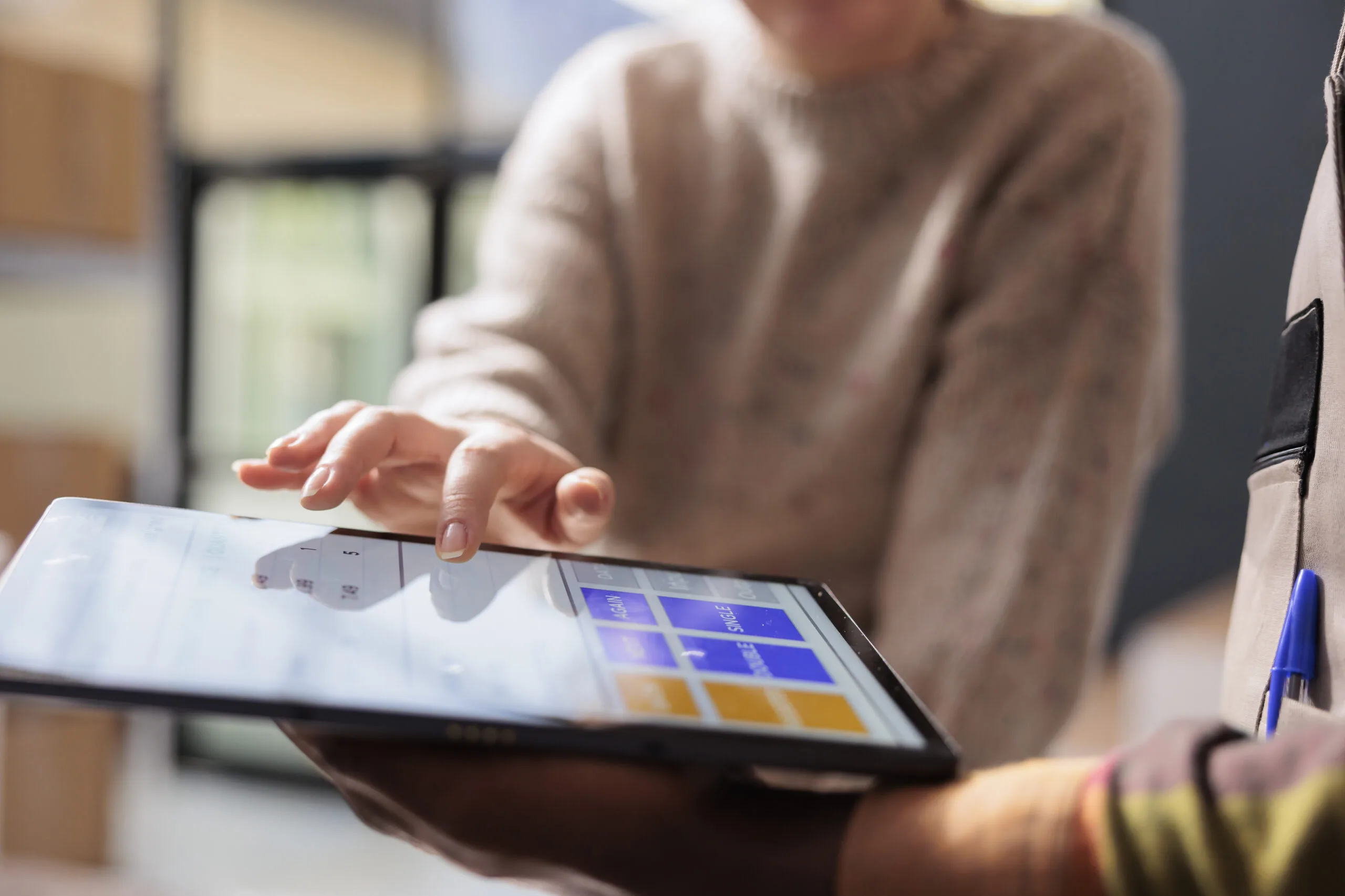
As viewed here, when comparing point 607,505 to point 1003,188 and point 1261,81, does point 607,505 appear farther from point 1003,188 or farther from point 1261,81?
point 1261,81

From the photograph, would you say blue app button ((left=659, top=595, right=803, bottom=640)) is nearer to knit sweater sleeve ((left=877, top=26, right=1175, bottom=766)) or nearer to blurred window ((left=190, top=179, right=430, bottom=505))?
knit sweater sleeve ((left=877, top=26, right=1175, bottom=766))

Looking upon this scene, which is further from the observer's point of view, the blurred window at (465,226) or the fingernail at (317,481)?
the blurred window at (465,226)

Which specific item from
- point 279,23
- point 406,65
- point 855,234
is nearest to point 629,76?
point 855,234

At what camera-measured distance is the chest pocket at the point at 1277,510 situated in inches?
15.1

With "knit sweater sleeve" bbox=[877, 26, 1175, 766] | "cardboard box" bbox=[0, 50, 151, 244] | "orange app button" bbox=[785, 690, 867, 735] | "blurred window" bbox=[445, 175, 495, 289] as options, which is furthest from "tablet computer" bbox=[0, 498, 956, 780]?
"blurred window" bbox=[445, 175, 495, 289]

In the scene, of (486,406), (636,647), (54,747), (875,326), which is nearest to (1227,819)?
(636,647)

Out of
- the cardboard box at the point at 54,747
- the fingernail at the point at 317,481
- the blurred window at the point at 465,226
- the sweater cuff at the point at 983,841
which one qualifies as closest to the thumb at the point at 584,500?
the fingernail at the point at 317,481

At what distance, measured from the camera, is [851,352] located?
0.79 m

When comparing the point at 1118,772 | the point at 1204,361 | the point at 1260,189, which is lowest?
the point at 1204,361

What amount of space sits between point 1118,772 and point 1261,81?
9.72ft

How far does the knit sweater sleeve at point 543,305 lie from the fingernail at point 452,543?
183 mm

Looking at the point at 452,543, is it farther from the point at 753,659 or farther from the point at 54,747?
the point at 54,747

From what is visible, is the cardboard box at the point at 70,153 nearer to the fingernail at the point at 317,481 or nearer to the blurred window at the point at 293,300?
the blurred window at the point at 293,300

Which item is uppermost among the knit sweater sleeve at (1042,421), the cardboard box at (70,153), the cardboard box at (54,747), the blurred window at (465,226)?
the knit sweater sleeve at (1042,421)
